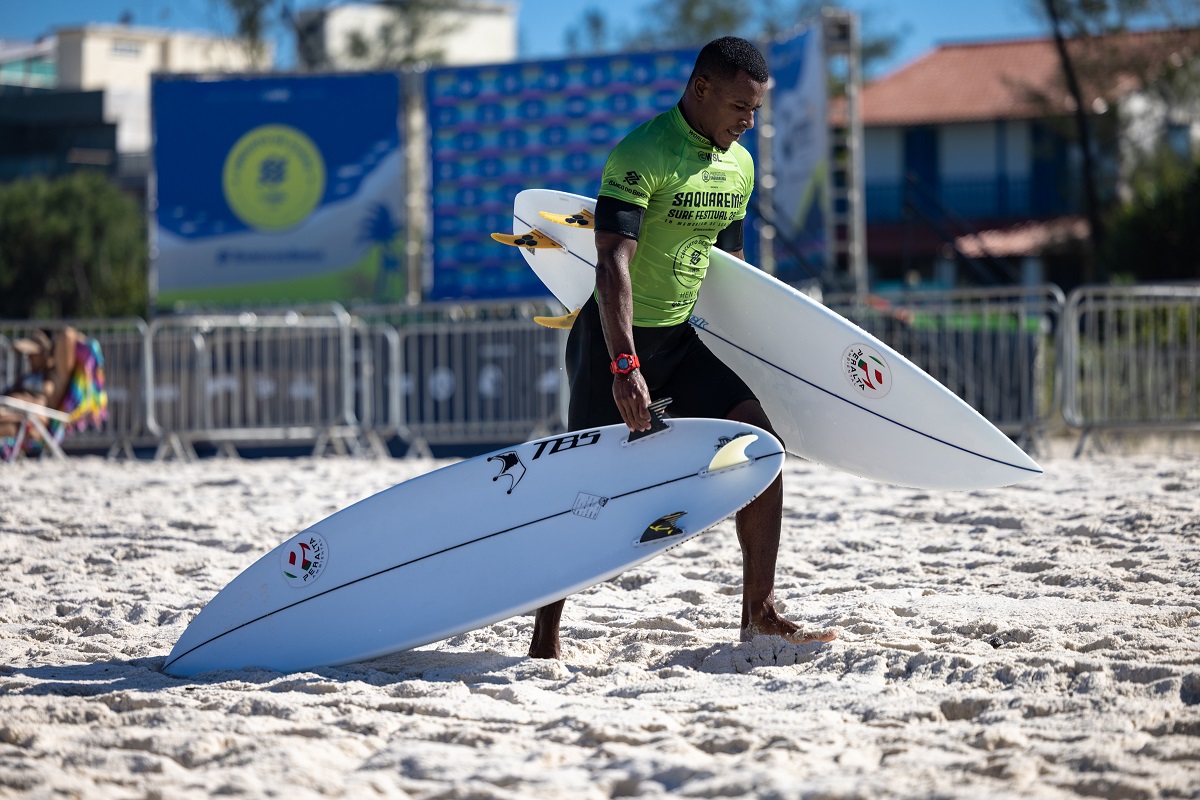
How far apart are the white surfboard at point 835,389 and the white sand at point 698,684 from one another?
1.58 ft

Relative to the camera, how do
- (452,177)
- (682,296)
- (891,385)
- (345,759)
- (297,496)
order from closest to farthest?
(345,759) → (682,296) → (891,385) → (297,496) → (452,177)

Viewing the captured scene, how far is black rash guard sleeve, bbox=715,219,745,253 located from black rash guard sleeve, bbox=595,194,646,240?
22.1 inches

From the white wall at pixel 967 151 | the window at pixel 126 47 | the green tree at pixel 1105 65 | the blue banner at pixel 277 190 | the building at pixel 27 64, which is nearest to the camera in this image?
the blue banner at pixel 277 190

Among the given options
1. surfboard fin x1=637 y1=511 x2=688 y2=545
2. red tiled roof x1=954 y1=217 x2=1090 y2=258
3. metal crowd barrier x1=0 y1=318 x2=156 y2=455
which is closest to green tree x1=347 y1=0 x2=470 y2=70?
red tiled roof x1=954 y1=217 x2=1090 y2=258

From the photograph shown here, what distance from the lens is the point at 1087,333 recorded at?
9.79 metres

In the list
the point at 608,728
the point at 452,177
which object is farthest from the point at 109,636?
the point at 452,177

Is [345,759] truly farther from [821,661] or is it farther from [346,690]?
[821,661]

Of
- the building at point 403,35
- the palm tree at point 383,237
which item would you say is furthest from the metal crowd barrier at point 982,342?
the building at point 403,35

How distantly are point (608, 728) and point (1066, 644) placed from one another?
56.3 inches

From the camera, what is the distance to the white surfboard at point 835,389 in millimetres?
4039

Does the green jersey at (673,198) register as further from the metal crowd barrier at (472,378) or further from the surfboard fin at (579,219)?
the metal crowd barrier at (472,378)

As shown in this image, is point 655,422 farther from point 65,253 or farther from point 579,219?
point 65,253

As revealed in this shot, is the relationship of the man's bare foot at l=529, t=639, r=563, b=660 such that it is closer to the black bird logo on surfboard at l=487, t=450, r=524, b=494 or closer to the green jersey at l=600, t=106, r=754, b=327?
the black bird logo on surfboard at l=487, t=450, r=524, b=494

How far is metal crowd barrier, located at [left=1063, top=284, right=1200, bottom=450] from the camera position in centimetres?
920
